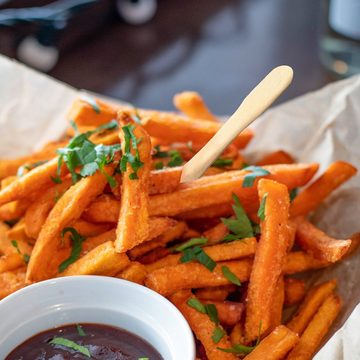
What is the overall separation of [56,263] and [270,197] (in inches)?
22.6

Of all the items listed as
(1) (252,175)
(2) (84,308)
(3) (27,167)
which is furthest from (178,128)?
(2) (84,308)

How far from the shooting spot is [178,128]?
2137 mm

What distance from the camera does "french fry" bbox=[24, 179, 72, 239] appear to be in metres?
1.89

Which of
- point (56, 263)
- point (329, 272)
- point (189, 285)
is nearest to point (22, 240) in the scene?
point (56, 263)

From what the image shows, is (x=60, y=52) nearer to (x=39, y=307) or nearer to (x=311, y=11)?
(x=311, y=11)

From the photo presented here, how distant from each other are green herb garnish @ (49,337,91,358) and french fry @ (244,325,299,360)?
37 cm

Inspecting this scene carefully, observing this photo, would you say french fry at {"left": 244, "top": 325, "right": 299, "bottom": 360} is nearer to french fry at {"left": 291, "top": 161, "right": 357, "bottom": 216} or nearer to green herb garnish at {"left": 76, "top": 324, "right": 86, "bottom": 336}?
green herb garnish at {"left": 76, "top": 324, "right": 86, "bottom": 336}

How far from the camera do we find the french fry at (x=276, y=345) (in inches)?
64.1

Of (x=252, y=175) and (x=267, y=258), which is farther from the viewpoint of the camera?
(x=252, y=175)

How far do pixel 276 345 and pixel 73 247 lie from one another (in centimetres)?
58

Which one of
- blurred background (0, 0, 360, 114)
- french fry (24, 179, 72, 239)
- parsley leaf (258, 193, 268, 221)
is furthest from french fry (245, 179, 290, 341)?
blurred background (0, 0, 360, 114)

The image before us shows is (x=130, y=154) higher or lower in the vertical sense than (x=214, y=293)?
higher

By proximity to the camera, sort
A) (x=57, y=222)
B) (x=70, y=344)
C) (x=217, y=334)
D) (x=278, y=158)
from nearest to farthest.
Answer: (x=70, y=344) < (x=217, y=334) < (x=57, y=222) < (x=278, y=158)

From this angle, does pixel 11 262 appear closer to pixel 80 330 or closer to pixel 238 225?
pixel 80 330
